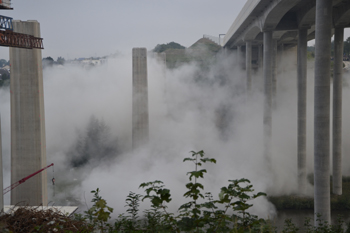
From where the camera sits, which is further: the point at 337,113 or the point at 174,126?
the point at 174,126

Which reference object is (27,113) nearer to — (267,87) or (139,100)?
(139,100)

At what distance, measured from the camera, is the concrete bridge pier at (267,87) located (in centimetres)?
2194

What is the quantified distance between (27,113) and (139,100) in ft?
35.6

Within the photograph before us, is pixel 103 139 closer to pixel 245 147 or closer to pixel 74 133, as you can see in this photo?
pixel 74 133

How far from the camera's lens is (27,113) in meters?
18.5

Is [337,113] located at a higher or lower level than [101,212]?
higher

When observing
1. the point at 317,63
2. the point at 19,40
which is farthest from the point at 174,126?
the point at 317,63

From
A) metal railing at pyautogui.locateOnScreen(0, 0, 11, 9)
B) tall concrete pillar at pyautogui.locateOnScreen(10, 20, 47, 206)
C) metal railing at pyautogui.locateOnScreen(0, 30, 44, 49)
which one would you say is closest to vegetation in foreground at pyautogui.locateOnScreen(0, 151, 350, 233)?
metal railing at pyautogui.locateOnScreen(0, 0, 11, 9)

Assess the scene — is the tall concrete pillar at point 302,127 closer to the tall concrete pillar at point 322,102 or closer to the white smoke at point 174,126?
the white smoke at point 174,126

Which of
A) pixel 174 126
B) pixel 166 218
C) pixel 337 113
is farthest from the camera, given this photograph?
pixel 174 126

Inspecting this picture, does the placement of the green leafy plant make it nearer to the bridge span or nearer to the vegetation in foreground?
the vegetation in foreground

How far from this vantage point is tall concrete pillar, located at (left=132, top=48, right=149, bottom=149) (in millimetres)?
27891

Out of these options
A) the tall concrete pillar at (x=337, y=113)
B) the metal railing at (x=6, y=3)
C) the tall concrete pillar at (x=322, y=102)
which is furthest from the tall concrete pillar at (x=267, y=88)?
the metal railing at (x=6, y=3)

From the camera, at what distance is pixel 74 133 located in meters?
35.4
